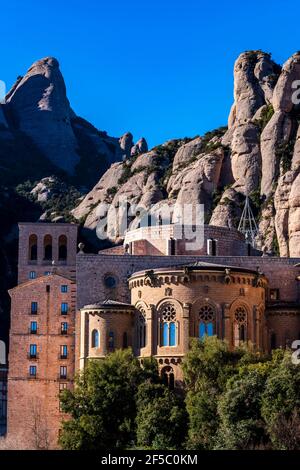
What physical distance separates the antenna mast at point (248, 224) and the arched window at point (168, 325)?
1593 inches

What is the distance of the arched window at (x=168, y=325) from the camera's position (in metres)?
→ 68.5

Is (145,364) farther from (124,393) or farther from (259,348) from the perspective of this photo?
(259,348)

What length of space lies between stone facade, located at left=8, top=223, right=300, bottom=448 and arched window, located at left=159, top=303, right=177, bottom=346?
0.22 feet

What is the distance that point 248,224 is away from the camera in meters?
114

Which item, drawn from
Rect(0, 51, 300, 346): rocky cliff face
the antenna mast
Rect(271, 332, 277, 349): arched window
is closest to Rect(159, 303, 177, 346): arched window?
Rect(271, 332, 277, 349): arched window

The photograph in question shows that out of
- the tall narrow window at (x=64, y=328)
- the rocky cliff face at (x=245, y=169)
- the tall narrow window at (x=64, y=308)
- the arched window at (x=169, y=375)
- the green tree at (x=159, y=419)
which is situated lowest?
the green tree at (x=159, y=419)

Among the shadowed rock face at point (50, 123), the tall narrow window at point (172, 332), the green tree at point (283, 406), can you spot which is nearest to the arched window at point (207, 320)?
the tall narrow window at point (172, 332)

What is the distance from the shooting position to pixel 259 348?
69.4 metres

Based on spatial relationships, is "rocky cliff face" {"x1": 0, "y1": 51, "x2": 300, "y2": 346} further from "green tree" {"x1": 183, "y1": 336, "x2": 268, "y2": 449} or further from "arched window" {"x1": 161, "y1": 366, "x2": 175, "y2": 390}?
"green tree" {"x1": 183, "y1": 336, "x2": 268, "y2": 449}

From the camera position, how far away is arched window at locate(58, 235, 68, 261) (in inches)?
3381

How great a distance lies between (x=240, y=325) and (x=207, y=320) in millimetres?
2458

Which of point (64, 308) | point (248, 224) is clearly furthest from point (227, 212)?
point (64, 308)

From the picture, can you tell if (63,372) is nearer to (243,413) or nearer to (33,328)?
(33,328)

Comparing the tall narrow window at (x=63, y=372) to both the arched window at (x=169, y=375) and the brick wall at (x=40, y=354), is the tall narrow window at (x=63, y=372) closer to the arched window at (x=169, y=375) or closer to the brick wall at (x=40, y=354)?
the brick wall at (x=40, y=354)
